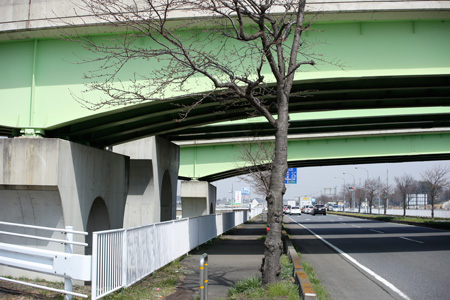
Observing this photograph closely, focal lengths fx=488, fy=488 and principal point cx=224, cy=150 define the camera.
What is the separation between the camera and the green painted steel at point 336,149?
32969mm

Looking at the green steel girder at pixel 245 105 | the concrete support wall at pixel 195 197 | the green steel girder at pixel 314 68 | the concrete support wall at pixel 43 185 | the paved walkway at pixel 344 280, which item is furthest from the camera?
the concrete support wall at pixel 195 197

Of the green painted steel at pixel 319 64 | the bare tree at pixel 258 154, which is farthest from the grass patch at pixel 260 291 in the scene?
the bare tree at pixel 258 154

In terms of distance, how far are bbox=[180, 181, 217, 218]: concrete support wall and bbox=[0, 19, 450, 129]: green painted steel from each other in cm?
2246

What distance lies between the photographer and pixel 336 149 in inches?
1323

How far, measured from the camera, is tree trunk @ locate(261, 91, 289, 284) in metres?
8.81

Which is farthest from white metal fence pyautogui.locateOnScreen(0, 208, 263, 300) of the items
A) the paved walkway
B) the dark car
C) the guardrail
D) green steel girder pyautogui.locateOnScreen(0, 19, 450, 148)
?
the dark car

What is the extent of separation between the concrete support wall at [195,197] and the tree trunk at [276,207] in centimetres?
2692

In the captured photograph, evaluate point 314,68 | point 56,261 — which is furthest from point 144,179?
point 56,261

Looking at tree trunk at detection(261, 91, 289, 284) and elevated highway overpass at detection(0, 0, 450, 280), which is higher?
elevated highway overpass at detection(0, 0, 450, 280)

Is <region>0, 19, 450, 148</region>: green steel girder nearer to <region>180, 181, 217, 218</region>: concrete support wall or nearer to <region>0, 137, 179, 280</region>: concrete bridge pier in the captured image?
<region>0, 137, 179, 280</region>: concrete bridge pier

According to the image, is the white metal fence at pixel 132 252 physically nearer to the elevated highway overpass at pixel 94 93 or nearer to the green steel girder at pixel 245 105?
the elevated highway overpass at pixel 94 93

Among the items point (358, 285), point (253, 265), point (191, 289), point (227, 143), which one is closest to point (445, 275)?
point (358, 285)

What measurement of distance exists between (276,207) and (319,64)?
18.5ft

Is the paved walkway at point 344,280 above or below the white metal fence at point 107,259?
below
